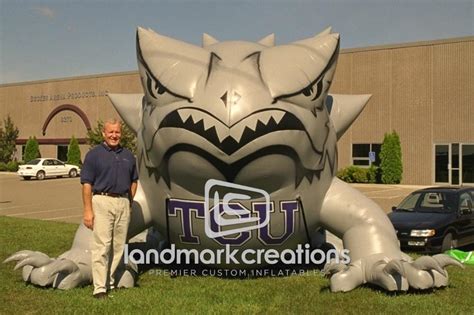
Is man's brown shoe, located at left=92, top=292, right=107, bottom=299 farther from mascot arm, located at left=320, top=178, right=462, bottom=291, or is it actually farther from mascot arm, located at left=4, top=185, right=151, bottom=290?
mascot arm, located at left=320, top=178, right=462, bottom=291

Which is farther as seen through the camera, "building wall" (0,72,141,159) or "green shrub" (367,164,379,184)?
"building wall" (0,72,141,159)

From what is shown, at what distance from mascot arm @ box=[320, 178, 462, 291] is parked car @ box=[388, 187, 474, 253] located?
3.51m

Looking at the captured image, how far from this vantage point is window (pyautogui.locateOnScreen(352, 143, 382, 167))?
2680 centimetres

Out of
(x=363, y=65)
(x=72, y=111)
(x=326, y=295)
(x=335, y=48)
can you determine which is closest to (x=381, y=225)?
(x=326, y=295)

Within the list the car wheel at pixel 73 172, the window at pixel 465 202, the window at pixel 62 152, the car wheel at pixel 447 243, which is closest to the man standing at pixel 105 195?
the car wheel at pixel 447 243

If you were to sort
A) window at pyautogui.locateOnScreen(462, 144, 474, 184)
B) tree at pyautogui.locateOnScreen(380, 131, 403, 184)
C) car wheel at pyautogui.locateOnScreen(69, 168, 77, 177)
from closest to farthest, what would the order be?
window at pyautogui.locateOnScreen(462, 144, 474, 184)
tree at pyautogui.locateOnScreen(380, 131, 403, 184)
car wheel at pyautogui.locateOnScreen(69, 168, 77, 177)

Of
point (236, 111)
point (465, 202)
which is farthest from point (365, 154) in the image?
point (236, 111)

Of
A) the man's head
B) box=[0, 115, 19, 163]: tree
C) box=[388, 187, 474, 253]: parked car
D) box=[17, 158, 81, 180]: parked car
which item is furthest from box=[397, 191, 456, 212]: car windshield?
box=[0, 115, 19, 163]: tree

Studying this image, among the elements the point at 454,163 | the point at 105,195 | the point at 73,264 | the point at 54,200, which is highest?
the point at 105,195

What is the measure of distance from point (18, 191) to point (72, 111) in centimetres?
1915

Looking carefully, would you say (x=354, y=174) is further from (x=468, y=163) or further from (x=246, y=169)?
(x=246, y=169)

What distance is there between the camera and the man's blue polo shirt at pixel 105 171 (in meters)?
4.96

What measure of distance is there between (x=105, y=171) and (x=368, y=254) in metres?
2.52

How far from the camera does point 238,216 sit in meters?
5.24
